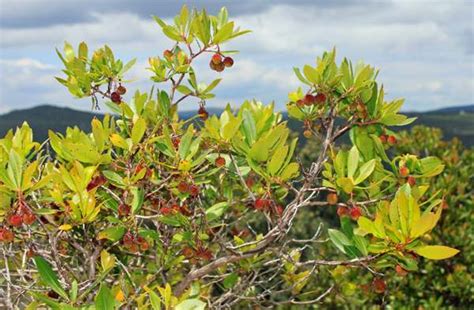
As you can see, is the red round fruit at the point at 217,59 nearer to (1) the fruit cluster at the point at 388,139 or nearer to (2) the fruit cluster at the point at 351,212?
(1) the fruit cluster at the point at 388,139

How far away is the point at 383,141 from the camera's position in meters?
3.28

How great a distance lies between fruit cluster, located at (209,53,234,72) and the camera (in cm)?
351

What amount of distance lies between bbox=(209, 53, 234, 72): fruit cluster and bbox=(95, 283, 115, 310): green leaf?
1496 millimetres

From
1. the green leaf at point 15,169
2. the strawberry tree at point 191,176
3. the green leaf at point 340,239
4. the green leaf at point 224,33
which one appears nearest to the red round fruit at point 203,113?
the strawberry tree at point 191,176

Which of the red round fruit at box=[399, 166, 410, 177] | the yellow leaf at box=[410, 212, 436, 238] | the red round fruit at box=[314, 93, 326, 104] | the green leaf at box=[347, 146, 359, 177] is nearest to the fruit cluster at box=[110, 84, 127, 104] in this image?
the red round fruit at box=[314, 93, 326, 104]

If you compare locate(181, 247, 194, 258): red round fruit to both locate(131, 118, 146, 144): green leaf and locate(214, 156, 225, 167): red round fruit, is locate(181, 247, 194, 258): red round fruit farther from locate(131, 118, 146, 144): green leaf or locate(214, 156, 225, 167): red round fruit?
locate(131, 118, 146, 144): green leaf

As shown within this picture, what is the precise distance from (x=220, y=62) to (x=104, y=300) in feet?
5.02

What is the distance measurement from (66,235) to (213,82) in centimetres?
114

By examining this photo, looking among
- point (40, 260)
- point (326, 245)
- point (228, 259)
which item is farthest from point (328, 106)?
point (326, 245)

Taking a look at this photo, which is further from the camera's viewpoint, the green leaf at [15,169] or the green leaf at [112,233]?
the green leaf at [112,233]

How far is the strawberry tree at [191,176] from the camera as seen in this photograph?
2707mm

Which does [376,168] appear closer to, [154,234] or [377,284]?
[377,284]

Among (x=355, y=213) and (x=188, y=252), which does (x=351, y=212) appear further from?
(x=188, y=252)

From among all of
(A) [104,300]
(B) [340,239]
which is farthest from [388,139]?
(A) [104,300]
